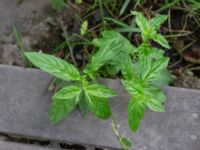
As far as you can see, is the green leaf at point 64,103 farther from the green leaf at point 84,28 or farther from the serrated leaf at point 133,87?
the green leaf at point 84,28

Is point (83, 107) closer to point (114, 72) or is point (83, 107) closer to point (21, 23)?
point (114, 72)

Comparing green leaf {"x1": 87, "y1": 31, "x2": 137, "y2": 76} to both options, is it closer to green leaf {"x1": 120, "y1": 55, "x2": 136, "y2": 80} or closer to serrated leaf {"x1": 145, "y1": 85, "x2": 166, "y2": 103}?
green leaf {"x1": 120, "y1": 55, "x2": 136, "y2": 80}

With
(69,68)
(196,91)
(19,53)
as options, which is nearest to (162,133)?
(196,91)

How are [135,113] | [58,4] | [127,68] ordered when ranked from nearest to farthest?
[135,113] → [127,68] → [58,4]

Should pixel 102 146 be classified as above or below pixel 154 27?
below

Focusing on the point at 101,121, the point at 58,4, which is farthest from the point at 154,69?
the point at 58,4

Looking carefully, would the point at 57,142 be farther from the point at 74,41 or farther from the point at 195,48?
the point at 195,48

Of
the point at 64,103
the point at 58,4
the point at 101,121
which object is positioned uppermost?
the point at 58,4
